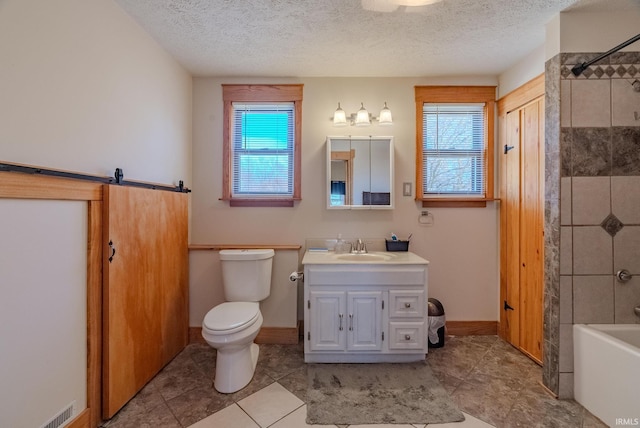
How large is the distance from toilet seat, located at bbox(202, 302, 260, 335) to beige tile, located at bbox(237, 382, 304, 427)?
425 mm

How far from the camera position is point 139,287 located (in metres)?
1.81

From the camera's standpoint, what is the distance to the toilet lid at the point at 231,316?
180cm

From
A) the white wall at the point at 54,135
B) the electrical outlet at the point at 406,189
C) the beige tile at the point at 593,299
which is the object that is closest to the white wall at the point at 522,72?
the electrical outlet at the point at 406,189

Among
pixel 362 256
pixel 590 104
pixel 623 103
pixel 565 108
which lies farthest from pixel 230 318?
pixel 623 103

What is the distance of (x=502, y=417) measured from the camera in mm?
1611

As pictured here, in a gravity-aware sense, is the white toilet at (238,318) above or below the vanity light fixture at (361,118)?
below

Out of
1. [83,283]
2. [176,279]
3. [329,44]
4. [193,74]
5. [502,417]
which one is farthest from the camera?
[193,74]

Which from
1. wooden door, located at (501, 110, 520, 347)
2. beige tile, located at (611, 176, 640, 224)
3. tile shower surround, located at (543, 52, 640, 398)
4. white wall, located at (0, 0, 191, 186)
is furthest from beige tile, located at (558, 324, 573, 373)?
white wall, located at (0, 0, 191, 186)

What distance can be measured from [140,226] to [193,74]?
1544 millimetres

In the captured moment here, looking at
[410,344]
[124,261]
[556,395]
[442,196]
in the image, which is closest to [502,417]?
[556,395]

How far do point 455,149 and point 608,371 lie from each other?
186 centimetres

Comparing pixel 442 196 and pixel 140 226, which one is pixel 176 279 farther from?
pixel 442 196

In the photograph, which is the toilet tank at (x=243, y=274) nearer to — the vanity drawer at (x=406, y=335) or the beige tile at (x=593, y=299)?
the vanity drawer at (x=406, y=335)

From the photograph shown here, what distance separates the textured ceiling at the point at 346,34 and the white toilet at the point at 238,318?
5.21 ft
